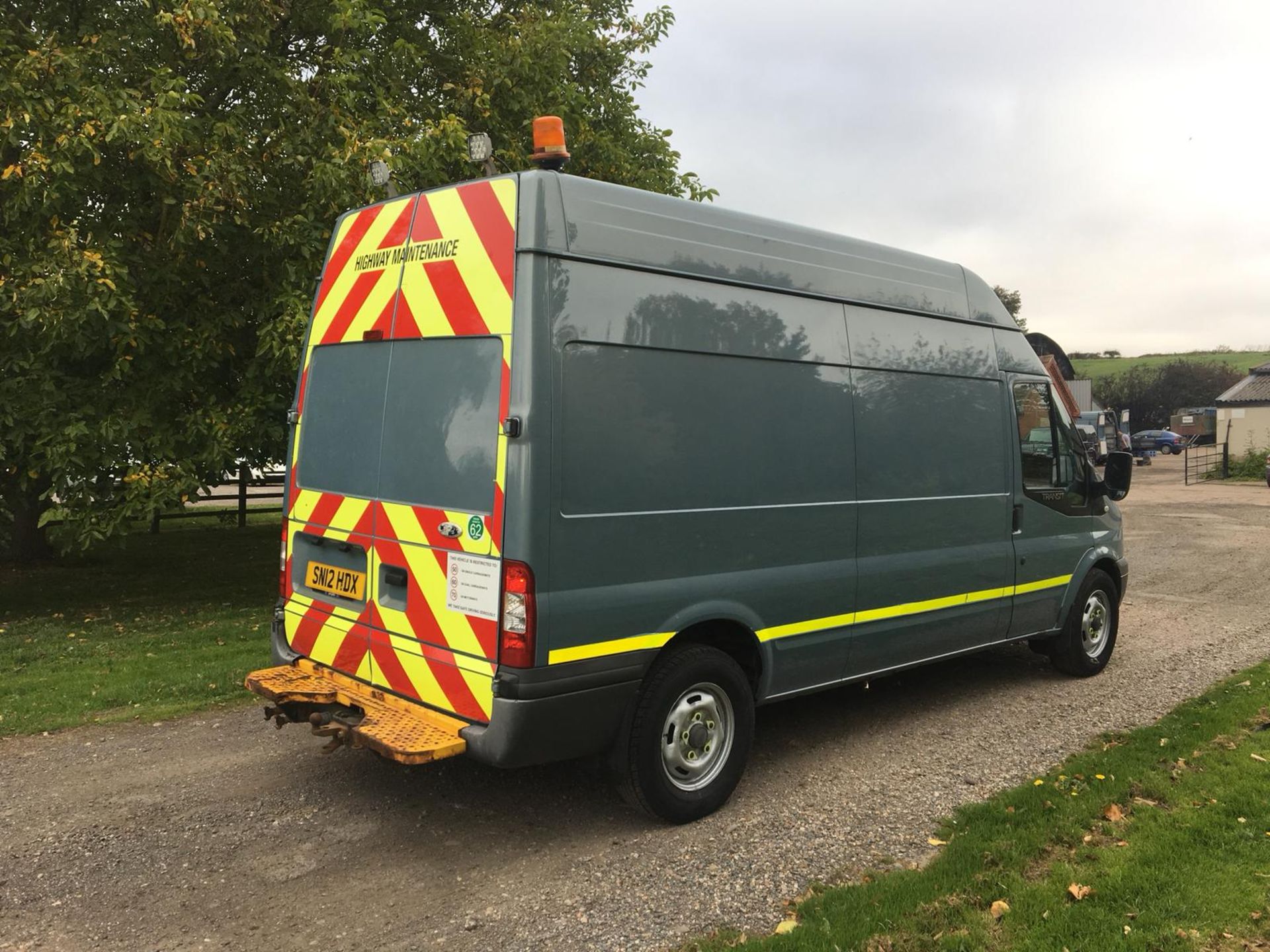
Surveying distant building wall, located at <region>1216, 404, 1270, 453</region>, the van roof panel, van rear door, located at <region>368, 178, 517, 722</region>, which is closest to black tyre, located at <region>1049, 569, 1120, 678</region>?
the van roof panel

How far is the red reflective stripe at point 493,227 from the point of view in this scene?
3.89 m

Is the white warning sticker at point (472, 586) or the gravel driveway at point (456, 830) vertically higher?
the white warning sticker at point (472, 586)

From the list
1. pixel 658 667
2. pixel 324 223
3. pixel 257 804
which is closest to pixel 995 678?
pixel 658 667

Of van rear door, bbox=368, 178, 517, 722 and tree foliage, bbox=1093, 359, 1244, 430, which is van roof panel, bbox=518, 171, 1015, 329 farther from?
tree foliage, bbox=1093, 359, 1244, 430

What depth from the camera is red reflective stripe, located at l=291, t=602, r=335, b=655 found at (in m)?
4.69

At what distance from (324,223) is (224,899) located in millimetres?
6857

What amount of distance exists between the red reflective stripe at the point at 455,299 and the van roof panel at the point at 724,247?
376 mm

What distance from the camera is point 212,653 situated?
7.54 m

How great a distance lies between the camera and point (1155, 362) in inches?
3738

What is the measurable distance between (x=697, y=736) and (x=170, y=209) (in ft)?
24.9

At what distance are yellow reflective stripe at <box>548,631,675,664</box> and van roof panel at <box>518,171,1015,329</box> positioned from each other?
1.61 m

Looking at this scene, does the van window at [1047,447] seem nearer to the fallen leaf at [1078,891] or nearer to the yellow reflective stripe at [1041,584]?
the yellow reflective stripe at [1041,584]

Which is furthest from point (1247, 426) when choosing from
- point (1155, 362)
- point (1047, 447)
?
point (1155, 362)

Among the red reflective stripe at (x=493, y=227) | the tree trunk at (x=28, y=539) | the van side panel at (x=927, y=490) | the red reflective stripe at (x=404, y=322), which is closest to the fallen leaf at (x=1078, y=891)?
the van side panel at (x=927, y=490)
